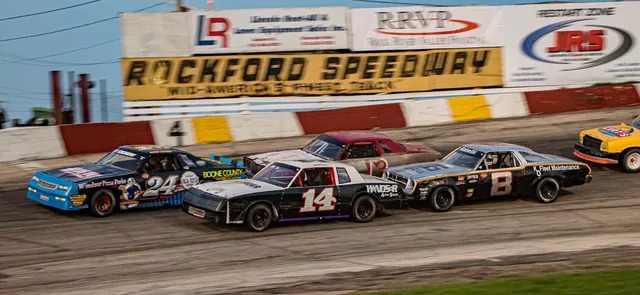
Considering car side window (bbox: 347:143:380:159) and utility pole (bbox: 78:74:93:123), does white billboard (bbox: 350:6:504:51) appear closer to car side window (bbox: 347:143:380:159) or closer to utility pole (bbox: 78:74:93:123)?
utility pole (bbox: 78:74:93:123)

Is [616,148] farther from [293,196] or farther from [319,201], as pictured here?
[293,196]

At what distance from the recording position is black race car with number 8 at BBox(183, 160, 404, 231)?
14.5m

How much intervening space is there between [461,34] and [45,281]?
2037 cm

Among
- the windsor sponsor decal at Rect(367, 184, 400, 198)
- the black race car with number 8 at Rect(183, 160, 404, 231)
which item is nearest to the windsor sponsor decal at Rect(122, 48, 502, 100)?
the black race car with number 8 at Rect(183, 160, 404, 231)

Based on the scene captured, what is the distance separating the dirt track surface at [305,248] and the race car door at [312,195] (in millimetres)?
254

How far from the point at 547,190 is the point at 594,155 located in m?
3.06

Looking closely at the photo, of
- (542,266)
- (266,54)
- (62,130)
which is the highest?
(266,54)

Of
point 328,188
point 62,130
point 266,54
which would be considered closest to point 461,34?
point 266,54

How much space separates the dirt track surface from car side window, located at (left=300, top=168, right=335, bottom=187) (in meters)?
0.70

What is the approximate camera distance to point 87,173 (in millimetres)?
15914

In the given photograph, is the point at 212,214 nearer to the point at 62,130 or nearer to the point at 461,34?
the point at 62,130

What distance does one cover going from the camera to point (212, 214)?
14406mm

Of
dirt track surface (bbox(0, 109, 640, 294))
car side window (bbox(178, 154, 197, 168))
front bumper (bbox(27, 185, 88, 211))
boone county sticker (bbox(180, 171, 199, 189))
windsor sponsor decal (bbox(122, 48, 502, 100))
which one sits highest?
windsor sponsor decal (bbox(122, 48, 502, 100))

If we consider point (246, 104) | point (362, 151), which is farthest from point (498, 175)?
point (246, 104)
